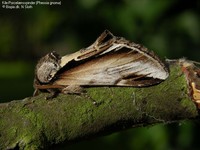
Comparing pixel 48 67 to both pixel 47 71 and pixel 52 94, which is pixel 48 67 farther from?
pixel 52 94

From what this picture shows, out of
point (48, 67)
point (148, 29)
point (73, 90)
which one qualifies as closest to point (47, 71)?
point (48, 67)

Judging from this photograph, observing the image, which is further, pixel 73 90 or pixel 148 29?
pixel 148 29

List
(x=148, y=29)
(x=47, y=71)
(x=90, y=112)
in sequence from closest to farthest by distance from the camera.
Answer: (x=90, y=112) → (x=47, y=71) → (x=148, y=29)

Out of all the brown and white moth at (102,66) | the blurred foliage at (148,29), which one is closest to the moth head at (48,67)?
the brown and white moth at (102,66)

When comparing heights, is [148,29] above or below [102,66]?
above

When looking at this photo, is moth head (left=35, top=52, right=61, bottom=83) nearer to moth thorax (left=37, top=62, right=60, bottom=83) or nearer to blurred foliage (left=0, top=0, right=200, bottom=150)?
moth thorax (left=37, top=62, right=60, bottom=83)

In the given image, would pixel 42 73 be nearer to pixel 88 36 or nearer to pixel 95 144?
pixel 88 36
